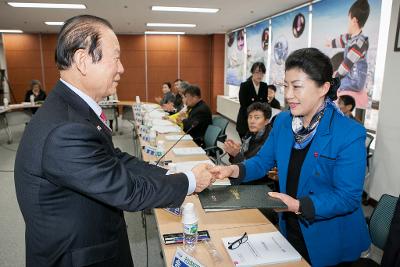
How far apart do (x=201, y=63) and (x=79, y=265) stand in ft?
35.4

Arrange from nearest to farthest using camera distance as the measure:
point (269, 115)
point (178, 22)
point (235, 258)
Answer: point (235, 258) → point (269, 115) → point (178, 22)

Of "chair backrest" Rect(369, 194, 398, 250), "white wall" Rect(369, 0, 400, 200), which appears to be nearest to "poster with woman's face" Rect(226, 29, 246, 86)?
Answer: "white wall" Rect(369, 0, 400, 200)

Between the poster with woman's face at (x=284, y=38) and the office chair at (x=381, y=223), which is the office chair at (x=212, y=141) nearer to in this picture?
the poster with woman's face at (x=284, y=38)

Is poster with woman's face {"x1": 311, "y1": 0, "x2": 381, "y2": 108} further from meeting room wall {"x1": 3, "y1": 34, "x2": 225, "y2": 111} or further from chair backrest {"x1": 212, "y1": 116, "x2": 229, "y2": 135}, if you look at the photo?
meeting room wall {"x1": 3, "y1": 34, "x2": 225, "y2": 111}

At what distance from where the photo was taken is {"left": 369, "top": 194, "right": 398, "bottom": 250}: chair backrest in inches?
64.2

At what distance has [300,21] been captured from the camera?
5.98m

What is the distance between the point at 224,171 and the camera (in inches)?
64.3

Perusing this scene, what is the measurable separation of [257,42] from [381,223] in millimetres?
7135

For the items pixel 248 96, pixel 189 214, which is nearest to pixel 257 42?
pixel 248 96

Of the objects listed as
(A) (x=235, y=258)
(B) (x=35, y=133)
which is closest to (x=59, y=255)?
(B) (x=35, y=133)

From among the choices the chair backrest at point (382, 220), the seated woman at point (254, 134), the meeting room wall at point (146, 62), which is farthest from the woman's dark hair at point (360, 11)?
the meeting room wall at point (146, 62)

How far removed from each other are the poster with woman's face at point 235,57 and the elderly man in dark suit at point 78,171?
8.66m

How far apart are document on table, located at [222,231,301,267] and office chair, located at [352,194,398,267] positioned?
1.88ft

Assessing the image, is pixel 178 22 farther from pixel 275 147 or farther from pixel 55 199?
pixel 55 199
